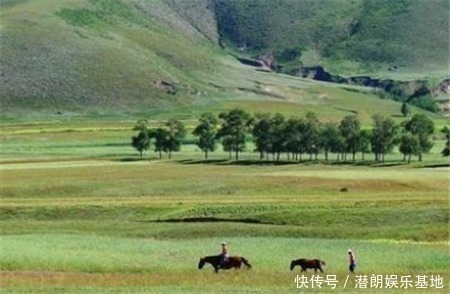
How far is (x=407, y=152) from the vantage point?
14725 centimetres

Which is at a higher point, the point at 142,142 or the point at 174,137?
the point at 174,137

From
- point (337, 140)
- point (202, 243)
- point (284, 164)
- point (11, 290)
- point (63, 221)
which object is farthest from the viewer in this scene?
point (337, 140)

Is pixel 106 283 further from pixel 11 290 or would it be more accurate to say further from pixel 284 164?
pixel 284 164

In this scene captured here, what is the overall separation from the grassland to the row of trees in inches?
1168

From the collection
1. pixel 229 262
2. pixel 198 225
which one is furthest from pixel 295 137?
pixel 229 262

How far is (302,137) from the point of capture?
6088 inches

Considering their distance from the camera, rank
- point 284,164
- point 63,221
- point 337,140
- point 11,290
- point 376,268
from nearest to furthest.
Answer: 1. point 11,290
2. point 376,268
3. point 63,221
4. point 284,164
5. point 337,140

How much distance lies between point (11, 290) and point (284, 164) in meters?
103

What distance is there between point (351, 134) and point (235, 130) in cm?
1958

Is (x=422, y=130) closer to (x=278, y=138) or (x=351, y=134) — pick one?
(x=351, y=134)

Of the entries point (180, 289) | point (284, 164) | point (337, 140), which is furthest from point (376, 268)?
point (337, 140)

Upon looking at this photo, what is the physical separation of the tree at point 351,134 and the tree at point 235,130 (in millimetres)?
16667

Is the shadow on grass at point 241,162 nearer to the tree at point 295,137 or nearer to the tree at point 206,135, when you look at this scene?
the tree at point 295,137

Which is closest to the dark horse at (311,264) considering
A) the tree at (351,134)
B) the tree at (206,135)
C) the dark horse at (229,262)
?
the dark horse at (229,262)
